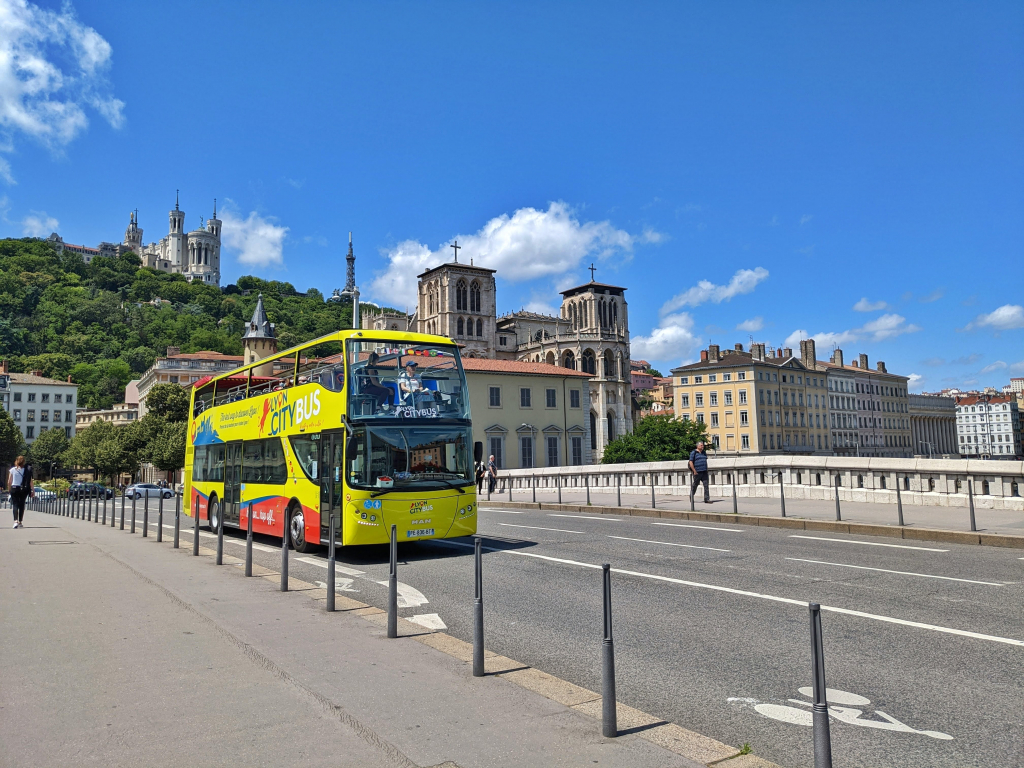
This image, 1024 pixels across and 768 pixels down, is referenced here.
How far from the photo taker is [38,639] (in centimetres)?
712

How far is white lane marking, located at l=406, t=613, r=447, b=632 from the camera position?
26.2 feet

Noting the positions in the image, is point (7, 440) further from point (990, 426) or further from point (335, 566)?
point (990, 426)

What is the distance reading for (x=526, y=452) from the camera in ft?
219

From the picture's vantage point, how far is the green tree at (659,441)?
6669 cm

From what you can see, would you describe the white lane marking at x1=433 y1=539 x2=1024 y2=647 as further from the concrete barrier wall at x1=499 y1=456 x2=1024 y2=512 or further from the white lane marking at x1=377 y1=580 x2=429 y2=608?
the concrete barrier wall at x1=499 y1=456 x2=1024 y2=512

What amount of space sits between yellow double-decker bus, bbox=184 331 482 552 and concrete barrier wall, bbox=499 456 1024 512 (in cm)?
1134

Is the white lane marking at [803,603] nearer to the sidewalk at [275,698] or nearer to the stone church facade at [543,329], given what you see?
the sidewalk at [275,698]

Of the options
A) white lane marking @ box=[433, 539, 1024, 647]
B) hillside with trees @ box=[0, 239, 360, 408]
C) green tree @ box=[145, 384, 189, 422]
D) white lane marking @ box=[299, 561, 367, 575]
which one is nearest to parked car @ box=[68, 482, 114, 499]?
white lane marking @ box=[299, 561, 367, 575]

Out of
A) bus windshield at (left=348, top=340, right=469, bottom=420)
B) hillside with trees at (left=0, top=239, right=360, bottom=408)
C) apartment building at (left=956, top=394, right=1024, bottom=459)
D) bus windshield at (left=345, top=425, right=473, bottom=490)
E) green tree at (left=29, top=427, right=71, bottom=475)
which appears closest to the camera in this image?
bus windshield at (left=345, top=425, right=473, bottom=490)

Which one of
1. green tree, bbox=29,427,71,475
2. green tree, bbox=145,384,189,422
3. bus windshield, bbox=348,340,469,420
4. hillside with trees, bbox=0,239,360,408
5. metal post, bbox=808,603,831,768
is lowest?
metal post, bbox=808,603,831,768

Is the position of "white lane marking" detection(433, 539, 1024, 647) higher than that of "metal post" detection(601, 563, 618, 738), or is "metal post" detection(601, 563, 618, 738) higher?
"metal post" detection(601, 563, 618, 738)

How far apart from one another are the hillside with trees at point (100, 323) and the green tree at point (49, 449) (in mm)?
34565

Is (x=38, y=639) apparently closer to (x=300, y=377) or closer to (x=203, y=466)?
(x=300, y=377)

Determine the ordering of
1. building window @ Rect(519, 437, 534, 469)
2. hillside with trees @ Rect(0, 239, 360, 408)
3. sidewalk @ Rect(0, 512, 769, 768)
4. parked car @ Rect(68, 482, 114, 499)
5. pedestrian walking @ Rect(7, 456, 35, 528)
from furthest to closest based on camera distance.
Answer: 1. hillside with trees @ Rect(0, 239, 360, 408)
2. building window @ Rect(519, 437, 534, 469)
3. parked car @ Rect(68, 482, 114, 499)
4. pedestrian walking @ Rect(7, 456, 35, 528)
5. sidewalk @ Rect(0, 512, 769, 768)
